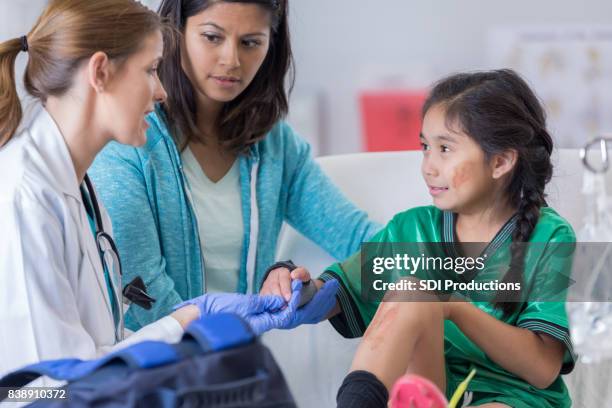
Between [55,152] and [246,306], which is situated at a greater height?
[55,152]

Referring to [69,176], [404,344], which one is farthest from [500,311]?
[69,176]

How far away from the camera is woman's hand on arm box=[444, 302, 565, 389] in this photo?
1576mm

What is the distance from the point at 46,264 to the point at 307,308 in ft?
1.72

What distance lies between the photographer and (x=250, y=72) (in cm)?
189

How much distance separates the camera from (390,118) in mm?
3703

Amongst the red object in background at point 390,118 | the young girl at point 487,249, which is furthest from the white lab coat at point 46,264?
the red object in background at point 390,118

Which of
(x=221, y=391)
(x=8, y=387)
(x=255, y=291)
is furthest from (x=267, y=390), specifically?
(x=255, y=291)

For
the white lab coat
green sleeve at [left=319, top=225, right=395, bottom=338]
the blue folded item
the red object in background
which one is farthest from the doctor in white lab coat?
the red object in background

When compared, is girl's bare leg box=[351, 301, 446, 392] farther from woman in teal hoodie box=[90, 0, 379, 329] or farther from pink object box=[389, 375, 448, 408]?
woman in teal hoodie box=[90, 0, 379, 329]

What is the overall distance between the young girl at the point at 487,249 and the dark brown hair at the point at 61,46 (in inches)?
24.4

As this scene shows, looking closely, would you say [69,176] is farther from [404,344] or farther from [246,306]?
[404,344]

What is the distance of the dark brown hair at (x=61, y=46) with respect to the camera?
1478 millimetres

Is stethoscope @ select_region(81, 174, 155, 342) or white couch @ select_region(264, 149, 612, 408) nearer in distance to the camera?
stethoscope @ select_region(81, 174, 155, 342)

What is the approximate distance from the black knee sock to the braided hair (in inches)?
15.1
